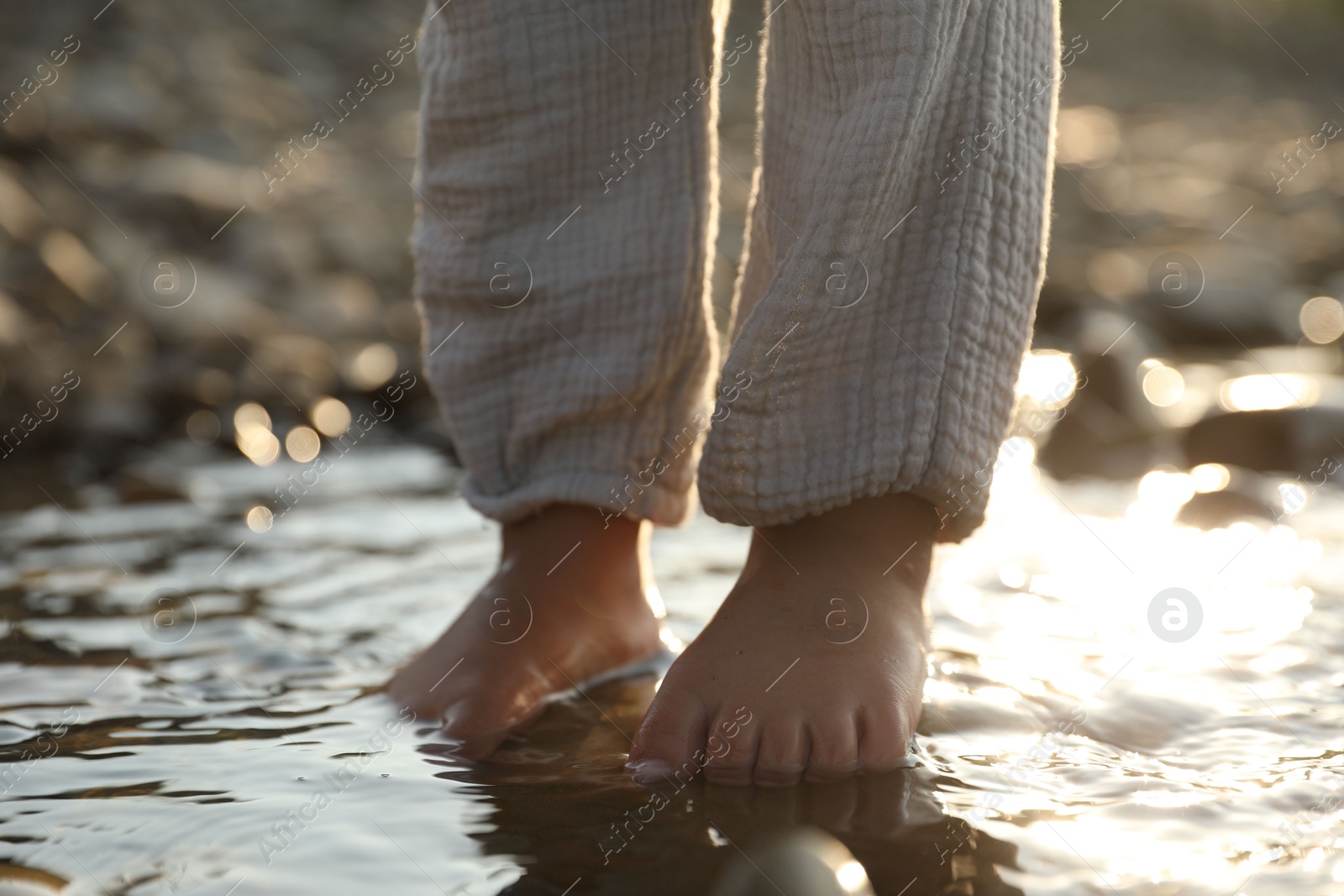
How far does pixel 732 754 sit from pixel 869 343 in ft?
1.15

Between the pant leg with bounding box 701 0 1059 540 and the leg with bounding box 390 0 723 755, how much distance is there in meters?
0.18

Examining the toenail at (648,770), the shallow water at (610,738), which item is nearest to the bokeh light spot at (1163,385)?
the shallow water at (610,738)

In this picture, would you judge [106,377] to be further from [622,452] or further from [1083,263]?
[1083,263]

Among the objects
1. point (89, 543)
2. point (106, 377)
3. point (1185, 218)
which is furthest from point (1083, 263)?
point (89, 543)

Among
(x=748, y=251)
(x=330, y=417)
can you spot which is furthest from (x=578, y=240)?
(x=330, y=417)

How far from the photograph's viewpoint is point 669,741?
1000mm

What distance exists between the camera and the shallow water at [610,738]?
2.74ft

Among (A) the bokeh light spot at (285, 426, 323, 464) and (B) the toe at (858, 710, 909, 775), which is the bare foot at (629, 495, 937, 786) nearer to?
(B) the toe at (858, 710, 909, 775)

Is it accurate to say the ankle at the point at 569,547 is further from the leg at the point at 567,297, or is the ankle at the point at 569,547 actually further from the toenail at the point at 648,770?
the toenail at the point at 648,770

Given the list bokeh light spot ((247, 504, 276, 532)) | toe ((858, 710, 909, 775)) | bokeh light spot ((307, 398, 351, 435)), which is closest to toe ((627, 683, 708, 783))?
toe ((858, 710, 909, 775))

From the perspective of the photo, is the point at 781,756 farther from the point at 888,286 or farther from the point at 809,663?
the point at 888,286

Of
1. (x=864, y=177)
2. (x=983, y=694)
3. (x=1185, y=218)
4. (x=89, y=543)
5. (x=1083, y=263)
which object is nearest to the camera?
(x=864, y=177)

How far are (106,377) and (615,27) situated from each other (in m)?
1.81

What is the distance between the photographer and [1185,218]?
5.91 metres
